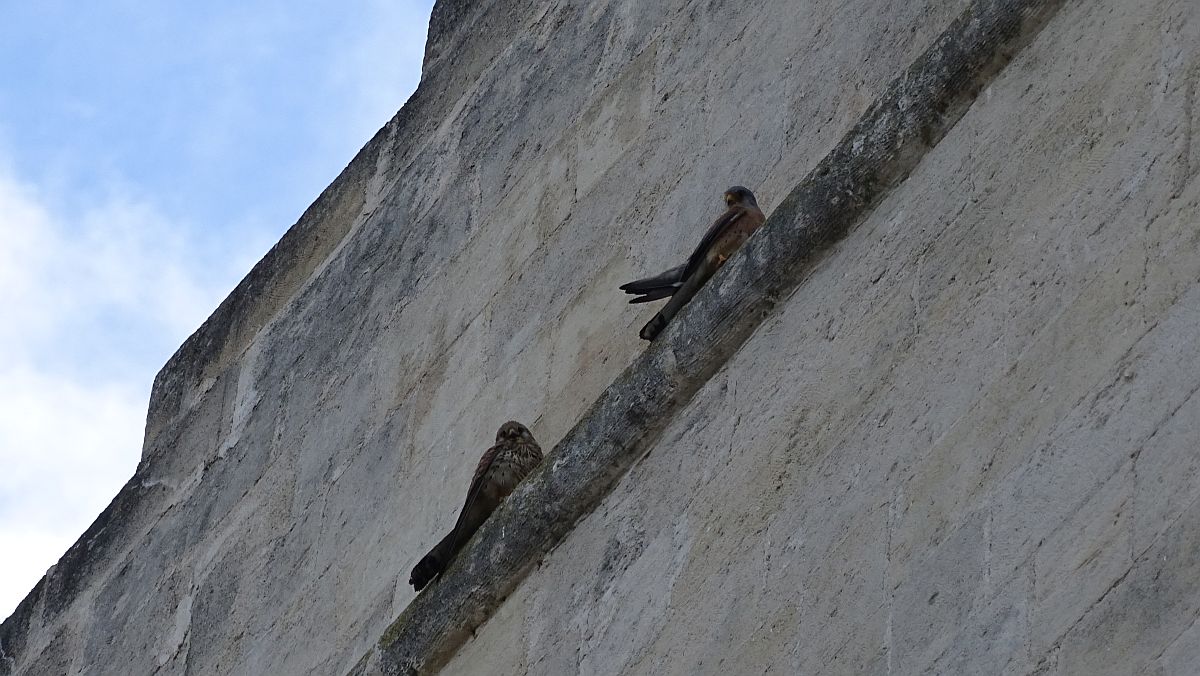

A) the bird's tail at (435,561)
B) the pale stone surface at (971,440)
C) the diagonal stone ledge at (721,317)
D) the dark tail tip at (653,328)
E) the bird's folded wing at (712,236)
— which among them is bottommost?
the pale stone surface at (971,440)

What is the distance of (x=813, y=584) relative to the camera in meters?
4.35

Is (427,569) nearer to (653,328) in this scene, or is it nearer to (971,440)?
(653,328)

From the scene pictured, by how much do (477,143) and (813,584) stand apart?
3.05 meters

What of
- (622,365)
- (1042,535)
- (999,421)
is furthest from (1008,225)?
(622,365)

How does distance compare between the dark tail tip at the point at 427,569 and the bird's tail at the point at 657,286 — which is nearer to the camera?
the bird's tail at the point at 657,286

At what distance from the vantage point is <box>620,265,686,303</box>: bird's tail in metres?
5.44

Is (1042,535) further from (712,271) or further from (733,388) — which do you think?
(712,271)

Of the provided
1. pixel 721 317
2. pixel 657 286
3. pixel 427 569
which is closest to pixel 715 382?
pixel 721 317

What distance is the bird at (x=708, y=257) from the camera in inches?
210

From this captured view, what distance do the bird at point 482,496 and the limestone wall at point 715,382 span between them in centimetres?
23

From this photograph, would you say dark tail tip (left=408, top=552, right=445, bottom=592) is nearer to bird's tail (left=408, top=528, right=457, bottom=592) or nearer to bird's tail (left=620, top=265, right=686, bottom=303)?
bird's tail (left=408, top=528, right=457, bottom=592)

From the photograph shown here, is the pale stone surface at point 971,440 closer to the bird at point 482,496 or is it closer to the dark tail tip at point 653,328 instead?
the dark tail tip at point 653,328

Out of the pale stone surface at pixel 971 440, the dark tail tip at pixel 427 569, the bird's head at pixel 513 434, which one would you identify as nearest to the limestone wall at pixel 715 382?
the pale stone surface at pixel 971 440

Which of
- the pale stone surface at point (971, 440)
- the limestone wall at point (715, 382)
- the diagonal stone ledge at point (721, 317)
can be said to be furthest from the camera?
the diagonal stone ledge at point (721, 317)
